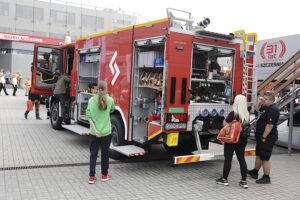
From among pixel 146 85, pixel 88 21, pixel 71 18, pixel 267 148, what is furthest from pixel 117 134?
pixel 88 21

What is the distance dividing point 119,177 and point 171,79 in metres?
1.98

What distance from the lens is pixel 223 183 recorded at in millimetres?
6066

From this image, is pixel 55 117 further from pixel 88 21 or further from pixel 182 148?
pixel 88 21

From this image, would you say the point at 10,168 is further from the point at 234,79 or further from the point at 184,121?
the point at 234,79

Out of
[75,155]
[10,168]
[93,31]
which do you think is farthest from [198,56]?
[93,31]

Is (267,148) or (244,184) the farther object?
(267,148)

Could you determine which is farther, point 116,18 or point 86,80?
point 116,18

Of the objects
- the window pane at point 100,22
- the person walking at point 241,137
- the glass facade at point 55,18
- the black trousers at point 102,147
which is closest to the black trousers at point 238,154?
the person walking at point 241,137

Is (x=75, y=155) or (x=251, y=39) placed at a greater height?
(x=251, y=39)

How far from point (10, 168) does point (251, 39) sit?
5539 mm

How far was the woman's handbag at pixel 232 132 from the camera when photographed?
575 cm

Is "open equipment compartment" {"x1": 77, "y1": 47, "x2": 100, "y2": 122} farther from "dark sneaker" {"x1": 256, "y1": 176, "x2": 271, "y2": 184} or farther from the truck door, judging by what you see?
"dark sneaker" {"x1": 256, "y1": 176, "x2": 271, "y2": 184}

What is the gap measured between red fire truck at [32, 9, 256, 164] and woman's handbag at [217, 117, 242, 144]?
0.65 metres

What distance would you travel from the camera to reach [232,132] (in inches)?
227
